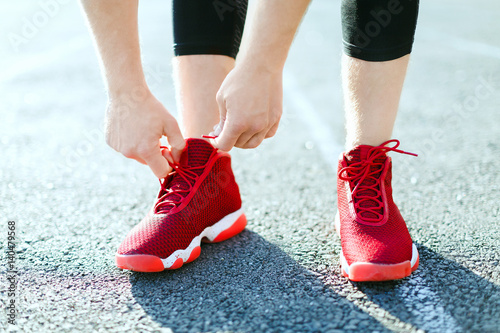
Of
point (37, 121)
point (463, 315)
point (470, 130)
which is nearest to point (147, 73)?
point (37, 121)

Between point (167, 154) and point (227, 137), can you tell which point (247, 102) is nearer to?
point (227, 137)

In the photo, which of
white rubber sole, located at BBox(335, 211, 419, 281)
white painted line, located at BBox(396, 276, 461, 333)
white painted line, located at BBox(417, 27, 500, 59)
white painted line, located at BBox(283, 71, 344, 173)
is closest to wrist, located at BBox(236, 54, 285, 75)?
white rubber sole, located at BBox(335, 211, 419, 281)

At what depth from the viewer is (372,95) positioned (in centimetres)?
145

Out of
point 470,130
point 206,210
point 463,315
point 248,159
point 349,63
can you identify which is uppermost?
point 349,63

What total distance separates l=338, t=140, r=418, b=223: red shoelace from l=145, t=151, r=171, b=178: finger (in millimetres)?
561

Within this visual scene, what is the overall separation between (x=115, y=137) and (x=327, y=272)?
0.75 m

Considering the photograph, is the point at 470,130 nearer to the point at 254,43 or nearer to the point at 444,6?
the point at 254,43

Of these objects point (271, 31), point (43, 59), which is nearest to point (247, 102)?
point (271, 31)

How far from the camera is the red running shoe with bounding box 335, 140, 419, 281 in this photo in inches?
51.9

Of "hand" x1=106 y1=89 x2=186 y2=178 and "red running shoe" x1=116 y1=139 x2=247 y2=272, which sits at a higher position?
"hand" x1=106 y1=89 x2=186 y2=178

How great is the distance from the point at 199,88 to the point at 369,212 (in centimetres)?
67

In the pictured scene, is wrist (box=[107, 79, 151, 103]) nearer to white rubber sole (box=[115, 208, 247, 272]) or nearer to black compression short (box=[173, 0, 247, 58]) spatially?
black compression short (box=[173, 0, 247, 58])

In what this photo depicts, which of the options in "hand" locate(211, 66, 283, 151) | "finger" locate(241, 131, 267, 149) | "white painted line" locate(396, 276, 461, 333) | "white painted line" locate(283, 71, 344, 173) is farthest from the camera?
"white painted line" locate(283, 71, 344, 173)

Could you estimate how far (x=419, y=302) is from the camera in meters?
1.26
